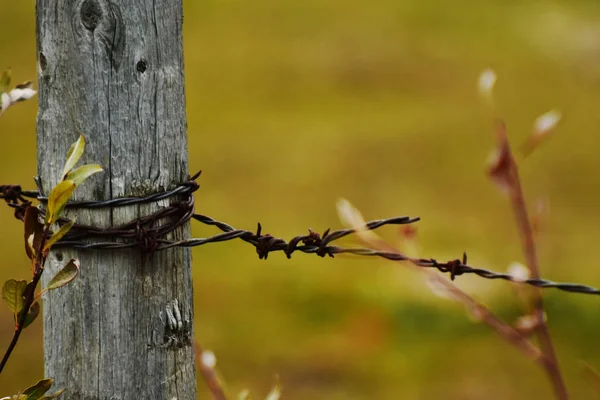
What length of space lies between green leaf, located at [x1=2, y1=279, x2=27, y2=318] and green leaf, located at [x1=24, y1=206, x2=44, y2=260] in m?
0.05

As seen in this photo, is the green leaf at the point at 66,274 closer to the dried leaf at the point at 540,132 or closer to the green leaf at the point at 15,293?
the green leaf at the point at 15,293

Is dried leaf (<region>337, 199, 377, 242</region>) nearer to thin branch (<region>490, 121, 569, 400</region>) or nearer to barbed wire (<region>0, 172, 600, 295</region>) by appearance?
barbed wire (<region>0, 172, 600, 295</region>)

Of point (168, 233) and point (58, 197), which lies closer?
point (58, 197)

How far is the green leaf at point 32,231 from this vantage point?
1.35 metres

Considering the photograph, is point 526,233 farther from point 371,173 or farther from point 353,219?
point 371,173

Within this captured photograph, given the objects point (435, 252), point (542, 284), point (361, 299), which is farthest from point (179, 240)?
point (435, 252)

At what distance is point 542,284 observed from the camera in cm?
158

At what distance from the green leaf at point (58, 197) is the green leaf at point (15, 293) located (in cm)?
12

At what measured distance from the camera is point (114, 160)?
153 centimetres

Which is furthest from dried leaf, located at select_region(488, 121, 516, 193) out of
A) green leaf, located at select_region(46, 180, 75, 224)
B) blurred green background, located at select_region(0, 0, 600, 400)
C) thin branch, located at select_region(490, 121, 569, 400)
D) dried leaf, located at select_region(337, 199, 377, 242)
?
blurred green background, located at select_region(0, 0, 600, 400)

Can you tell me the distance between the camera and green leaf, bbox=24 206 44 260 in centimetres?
135

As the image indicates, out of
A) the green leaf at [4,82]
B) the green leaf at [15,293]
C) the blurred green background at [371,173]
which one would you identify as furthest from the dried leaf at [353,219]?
the blurred green background at [371,173]

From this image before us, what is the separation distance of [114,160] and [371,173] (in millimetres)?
7096

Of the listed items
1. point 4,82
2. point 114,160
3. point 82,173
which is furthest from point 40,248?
point 4,82
